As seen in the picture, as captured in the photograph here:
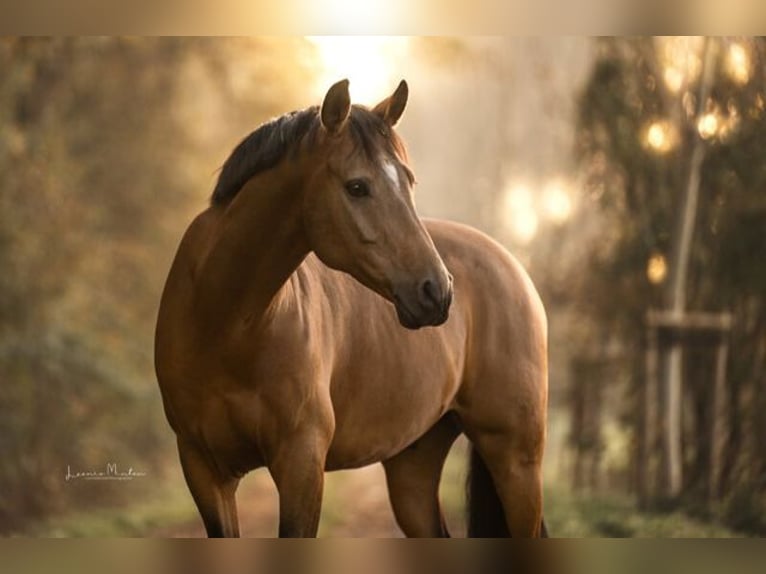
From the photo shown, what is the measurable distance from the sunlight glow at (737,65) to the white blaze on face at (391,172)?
151cm

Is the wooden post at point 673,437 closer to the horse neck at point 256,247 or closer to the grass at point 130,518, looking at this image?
the horse neck at point 256,247

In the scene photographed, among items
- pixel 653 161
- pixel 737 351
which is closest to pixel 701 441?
pixel 737 351

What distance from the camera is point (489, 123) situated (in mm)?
3730

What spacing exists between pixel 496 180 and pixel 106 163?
4.41ft

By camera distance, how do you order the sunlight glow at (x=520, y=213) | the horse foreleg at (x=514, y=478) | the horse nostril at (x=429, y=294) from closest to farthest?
the horse nostril at (x=429, y=294) < the horse foreleg at (x=514, y=478) < the sunlight glow at (x=520, y=213)

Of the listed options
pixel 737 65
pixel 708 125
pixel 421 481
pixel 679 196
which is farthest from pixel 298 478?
pixel 737 65

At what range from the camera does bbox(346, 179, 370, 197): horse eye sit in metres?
2.91

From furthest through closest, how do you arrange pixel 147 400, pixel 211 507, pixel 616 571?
pixel 147 400
pixel 616 571
pixel 211 507

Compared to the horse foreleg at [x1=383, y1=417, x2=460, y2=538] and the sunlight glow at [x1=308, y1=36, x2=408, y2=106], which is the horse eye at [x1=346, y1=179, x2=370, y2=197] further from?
the horse foreleg at [x1=383, y1=417, x2=460, y2=538]

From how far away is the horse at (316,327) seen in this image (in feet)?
9.57

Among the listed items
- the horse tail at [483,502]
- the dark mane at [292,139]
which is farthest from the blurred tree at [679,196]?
the dark mane at [292,139]

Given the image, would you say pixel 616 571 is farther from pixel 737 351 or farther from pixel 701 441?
pixel 737 351

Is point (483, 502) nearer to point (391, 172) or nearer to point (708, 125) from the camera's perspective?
point (391, 172)

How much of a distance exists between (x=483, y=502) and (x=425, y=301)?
0.98 metres
